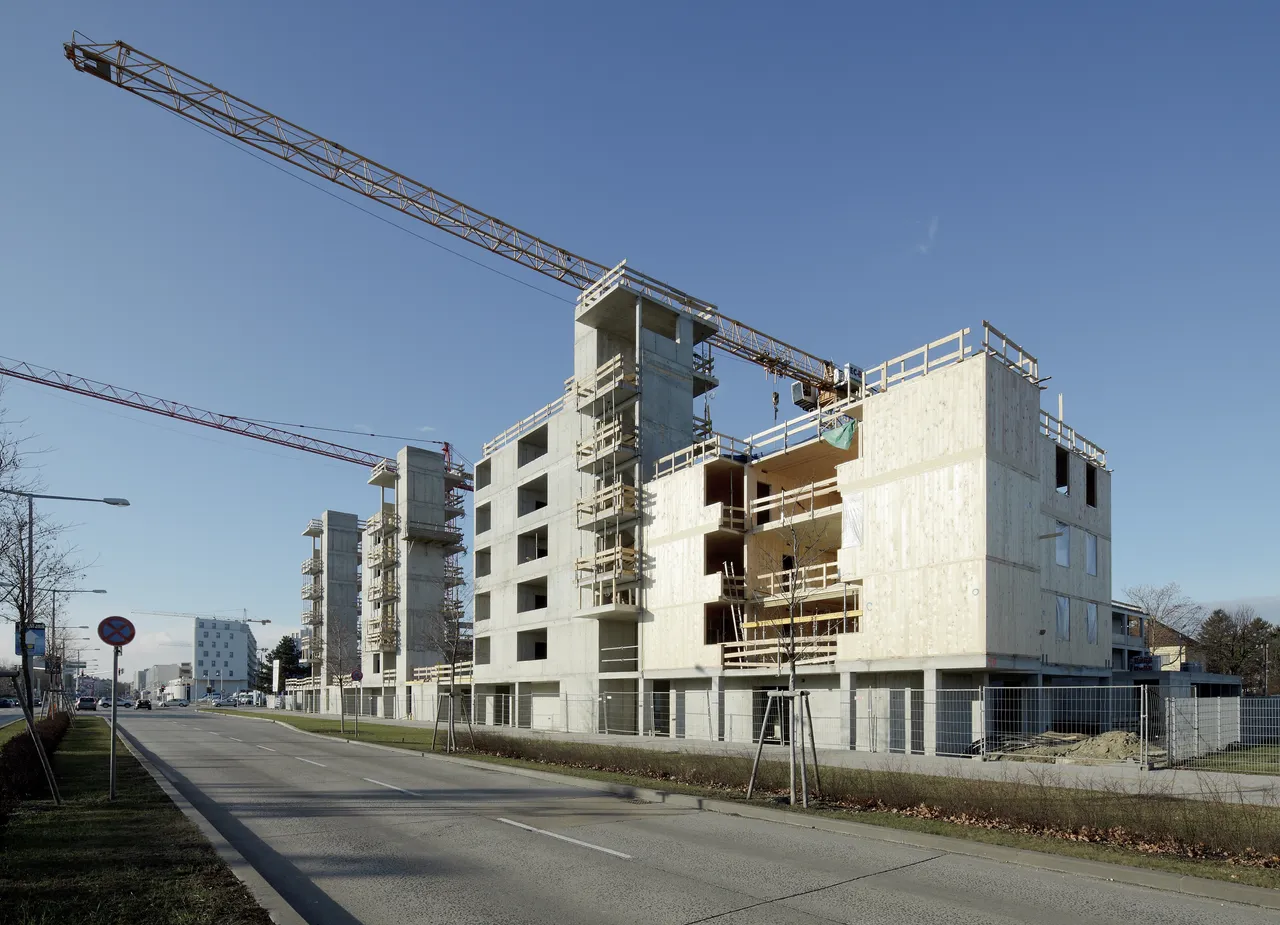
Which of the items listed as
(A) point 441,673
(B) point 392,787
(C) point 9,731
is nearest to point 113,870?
(B) point 392,787

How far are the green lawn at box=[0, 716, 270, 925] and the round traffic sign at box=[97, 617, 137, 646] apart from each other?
285 cm

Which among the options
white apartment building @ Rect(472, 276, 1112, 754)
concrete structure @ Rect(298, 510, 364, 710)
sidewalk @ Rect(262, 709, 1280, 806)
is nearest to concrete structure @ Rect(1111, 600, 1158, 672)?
white apartment building @ Rect(472, 276, 1112, 754)

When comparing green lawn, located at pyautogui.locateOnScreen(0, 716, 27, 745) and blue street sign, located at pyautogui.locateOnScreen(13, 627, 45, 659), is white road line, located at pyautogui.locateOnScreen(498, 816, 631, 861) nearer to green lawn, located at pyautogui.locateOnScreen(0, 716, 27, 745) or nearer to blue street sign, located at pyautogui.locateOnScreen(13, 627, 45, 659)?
blue street sign, located at pyautogui.locateOnScreen(13, 627, 45, 659)

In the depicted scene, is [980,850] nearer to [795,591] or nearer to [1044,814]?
[1044,814]

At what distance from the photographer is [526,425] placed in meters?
55.5

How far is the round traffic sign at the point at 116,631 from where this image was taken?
16.8 m

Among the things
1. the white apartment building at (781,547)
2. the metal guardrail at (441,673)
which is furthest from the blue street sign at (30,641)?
the metal guardrail at (441,673)

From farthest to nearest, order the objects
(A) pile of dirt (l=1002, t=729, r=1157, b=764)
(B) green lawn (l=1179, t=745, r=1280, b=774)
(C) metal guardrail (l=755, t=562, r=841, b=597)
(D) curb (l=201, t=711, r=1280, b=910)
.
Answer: (C) metal guardrail (l=755, t=562, r=841, b=597) < (A) pile of dirt (l=1002, t=729, r=1157, b=764) < (B) green lawn (l=1179, t=745, r=1280, b=774) < (D) curb (l=201, t=711, r=1280, b=910)

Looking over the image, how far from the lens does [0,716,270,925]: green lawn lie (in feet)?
27.2

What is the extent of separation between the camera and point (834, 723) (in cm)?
3180

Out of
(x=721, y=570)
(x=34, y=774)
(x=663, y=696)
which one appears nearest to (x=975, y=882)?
(x=34, y=774)

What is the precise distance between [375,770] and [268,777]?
2941 mm

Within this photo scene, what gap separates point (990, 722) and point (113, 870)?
2400 cm

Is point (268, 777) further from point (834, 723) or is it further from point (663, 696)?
point (663, 696)
